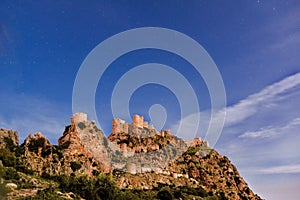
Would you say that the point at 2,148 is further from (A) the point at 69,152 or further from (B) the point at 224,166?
(B) the point at 224,166

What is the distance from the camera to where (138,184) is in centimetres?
9019

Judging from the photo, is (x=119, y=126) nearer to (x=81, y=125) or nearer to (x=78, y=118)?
(x=78, y=118)

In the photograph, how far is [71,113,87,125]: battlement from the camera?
10162cm

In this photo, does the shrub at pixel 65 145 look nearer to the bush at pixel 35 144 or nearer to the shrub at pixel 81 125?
the bush at pixel 35 144

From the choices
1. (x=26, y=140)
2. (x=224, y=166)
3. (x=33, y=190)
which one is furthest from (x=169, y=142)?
(x=33, y=190)

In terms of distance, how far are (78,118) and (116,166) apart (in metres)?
20.8

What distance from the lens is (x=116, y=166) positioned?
3907 inches

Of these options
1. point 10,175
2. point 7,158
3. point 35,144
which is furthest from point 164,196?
point 10,175

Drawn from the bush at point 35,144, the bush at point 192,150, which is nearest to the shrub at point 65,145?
the bush at point 35,144

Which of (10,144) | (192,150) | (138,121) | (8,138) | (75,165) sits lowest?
(75,165)

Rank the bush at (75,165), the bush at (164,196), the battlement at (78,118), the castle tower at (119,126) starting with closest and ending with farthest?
1. the bush at (164,196)
2. the bush at (75,165)
3. the battlement at (78,118)
4. the castle tower at (119,126)

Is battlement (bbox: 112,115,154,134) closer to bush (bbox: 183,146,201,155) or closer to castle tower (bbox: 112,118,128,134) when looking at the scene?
castle tower (bbox: 112,118,128,134)

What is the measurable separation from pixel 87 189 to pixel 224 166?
8996 centimetres

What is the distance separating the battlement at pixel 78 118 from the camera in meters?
102
